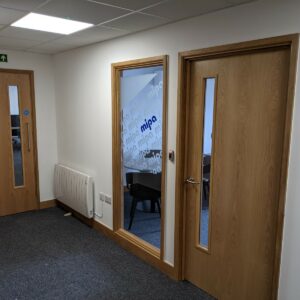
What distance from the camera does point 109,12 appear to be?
2.38 m

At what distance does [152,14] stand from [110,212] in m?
2.31

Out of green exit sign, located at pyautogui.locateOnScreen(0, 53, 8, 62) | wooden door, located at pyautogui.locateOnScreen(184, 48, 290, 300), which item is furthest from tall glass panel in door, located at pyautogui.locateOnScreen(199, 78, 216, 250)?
green exit sign, located at pyautogui.locateOnScreen(0, 53, 8, 62)

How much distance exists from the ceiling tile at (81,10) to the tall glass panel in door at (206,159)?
895 millimetres

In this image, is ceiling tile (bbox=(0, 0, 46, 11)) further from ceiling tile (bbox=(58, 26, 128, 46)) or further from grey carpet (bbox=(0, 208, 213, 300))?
grey carpet (bbox=(0, 208, 213, 300))

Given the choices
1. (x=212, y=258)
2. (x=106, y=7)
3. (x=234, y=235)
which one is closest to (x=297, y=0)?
(x=106, y=7)

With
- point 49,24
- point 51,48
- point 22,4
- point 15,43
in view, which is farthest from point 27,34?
point 22,4

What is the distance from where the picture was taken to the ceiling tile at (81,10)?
218 cm

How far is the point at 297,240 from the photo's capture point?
2.02 m

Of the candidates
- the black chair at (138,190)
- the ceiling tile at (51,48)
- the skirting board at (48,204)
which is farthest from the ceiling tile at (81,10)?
the skirting board at (48,204)

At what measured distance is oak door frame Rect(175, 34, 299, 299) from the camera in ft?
6.37

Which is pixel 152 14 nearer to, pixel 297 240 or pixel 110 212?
pixel 297 240

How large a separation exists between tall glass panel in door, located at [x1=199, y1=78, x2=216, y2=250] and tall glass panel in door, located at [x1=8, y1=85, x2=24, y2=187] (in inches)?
119

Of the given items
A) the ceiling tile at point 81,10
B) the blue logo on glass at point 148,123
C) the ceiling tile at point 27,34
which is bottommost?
the blue logo on glass at point 148,123

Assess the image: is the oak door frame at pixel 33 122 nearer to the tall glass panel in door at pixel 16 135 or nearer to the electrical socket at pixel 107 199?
the tall glass panel in door at pixel 16 135
